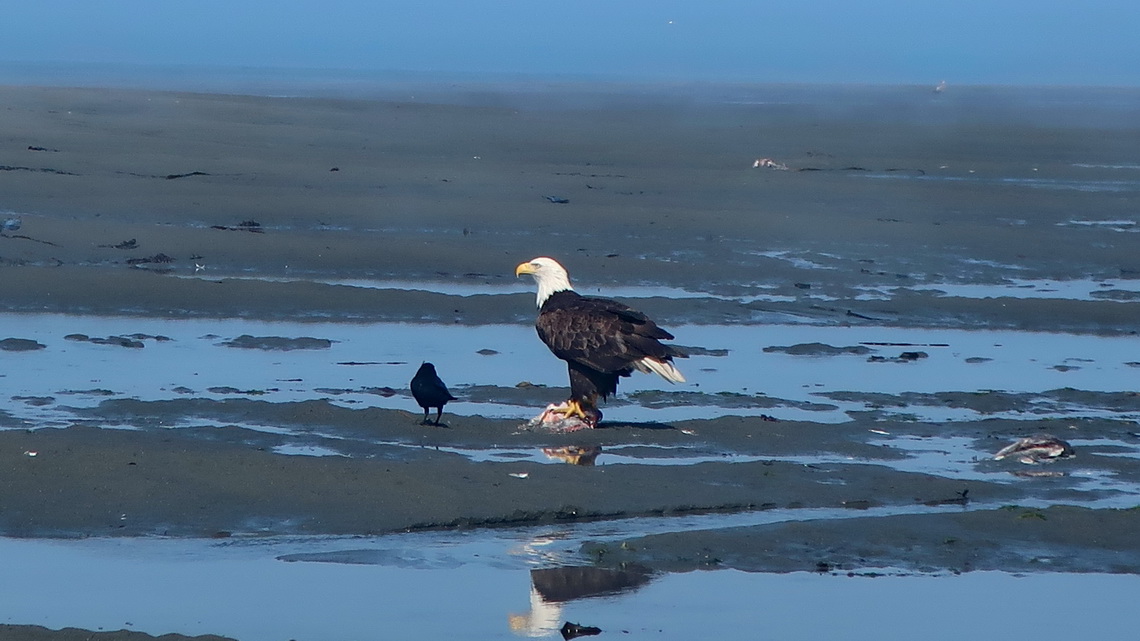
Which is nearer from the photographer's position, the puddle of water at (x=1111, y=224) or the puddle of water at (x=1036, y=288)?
the puddle of water at (x=1036, y=288)

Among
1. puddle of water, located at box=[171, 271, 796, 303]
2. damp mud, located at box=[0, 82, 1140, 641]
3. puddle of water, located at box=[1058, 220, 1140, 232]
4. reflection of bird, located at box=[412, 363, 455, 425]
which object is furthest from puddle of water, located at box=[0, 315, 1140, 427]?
puddle of water, located at box=[1058, 220, 1140, 232]

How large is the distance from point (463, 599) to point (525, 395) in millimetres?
4438

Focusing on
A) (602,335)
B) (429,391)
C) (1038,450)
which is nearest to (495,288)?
(602,335)

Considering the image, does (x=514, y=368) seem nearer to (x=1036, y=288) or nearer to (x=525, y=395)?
(x=525, y=395)

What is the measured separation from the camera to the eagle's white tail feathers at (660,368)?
10.2 m

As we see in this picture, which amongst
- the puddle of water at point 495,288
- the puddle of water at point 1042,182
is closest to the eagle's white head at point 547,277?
the puddle of water at point 495,288

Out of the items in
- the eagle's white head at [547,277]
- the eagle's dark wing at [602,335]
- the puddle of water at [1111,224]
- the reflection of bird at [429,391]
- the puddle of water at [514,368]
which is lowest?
the puddle of water at [514,368]

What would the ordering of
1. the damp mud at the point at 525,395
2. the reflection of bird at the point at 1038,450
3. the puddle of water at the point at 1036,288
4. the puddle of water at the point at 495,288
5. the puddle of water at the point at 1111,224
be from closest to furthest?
the damp mud at the point at 525,395
the reflection of bird at the point at 1038,450
the puddle of water at the point at 495,288
the puddle of water at the point at 1036,288
the puddle of water at the point at 1111,224

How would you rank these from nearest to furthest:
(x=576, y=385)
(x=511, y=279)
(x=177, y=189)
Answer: (x=576, y=385) < (x=511, y=279) < (x=177, y=189)

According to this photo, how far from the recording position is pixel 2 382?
10859 mm

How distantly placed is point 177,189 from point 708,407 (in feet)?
39.2

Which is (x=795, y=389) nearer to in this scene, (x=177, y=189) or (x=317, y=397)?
(x=317, y=397)

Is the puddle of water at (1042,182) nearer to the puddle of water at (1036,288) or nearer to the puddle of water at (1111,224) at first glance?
the puddle of water at (1111,224)

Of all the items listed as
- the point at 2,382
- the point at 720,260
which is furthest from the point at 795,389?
the point at 720,260
